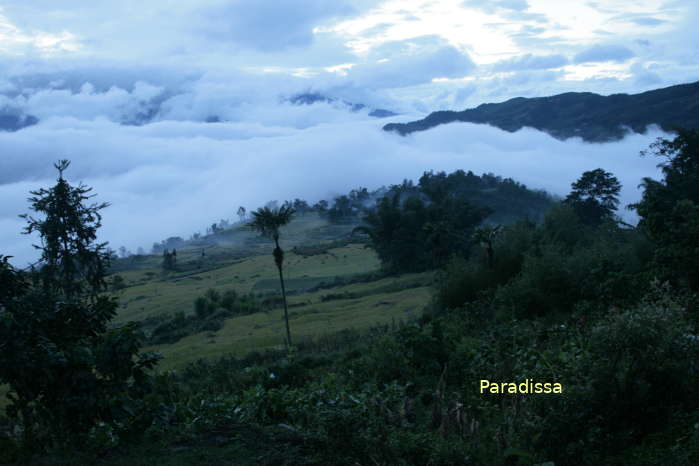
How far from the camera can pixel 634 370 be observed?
591 cm

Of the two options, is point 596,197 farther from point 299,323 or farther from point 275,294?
point 299,323

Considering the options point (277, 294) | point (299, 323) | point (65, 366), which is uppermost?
point (65, 366)

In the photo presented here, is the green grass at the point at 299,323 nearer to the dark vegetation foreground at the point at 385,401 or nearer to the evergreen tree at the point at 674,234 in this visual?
the evergreen tree at the point at 674,234

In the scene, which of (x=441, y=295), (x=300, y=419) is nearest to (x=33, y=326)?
(x=300, y=419)

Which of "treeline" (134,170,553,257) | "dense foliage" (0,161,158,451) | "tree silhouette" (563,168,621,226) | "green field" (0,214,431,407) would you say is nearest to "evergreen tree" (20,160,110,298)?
"green field" (0,214,431,407)

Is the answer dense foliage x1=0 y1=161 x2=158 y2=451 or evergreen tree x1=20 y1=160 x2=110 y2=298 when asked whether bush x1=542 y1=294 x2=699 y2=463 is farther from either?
evergreen tree x1=20 y1=160 x2=110 y2=298

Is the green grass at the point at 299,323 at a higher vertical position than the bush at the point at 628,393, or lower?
lower

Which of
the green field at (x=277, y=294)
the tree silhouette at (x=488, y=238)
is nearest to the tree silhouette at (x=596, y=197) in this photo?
the green field at (x=277, y=294)

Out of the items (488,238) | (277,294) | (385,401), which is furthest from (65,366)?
(277,294)

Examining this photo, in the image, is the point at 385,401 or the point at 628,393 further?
the point at 385,401

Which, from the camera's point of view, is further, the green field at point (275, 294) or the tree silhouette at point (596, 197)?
the tree silhouette at point (596, 197)

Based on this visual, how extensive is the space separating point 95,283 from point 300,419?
12.5 metres

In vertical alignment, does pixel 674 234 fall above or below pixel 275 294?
above

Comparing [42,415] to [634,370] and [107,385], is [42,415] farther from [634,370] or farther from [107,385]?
[634,370]
